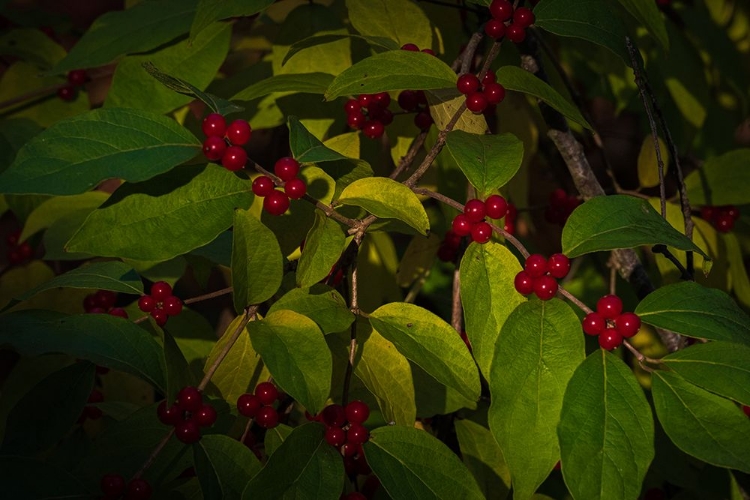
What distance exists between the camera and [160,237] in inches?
27.6

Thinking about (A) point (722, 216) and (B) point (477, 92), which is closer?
(B) point (477, 92)

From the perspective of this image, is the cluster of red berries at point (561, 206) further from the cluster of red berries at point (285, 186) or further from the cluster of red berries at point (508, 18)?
the cluster of red berries at point (285, 186)

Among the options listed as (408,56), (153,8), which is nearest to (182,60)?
(153,8)

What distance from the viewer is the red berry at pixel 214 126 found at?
2.31 feet

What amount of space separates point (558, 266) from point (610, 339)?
0.07m

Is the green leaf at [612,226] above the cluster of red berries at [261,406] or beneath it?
above

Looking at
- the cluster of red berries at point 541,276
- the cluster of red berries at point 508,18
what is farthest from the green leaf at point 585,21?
the cluster of red berries at point 541,276

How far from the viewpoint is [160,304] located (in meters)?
0.82

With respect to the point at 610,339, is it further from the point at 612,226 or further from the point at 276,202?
the point at 276,202

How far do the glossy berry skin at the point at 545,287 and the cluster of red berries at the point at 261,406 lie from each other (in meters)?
0.26

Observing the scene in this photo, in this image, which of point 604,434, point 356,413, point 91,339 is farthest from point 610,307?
point 91,339

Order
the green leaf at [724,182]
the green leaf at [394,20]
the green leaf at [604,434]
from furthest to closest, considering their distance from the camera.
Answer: the green leaf at [724,182]
the green leaf at [394,20]
the green leaf at [604,434]

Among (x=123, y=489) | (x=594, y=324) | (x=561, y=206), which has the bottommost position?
(x=123, y=489)

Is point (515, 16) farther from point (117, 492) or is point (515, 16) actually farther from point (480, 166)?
point (117, 492)
